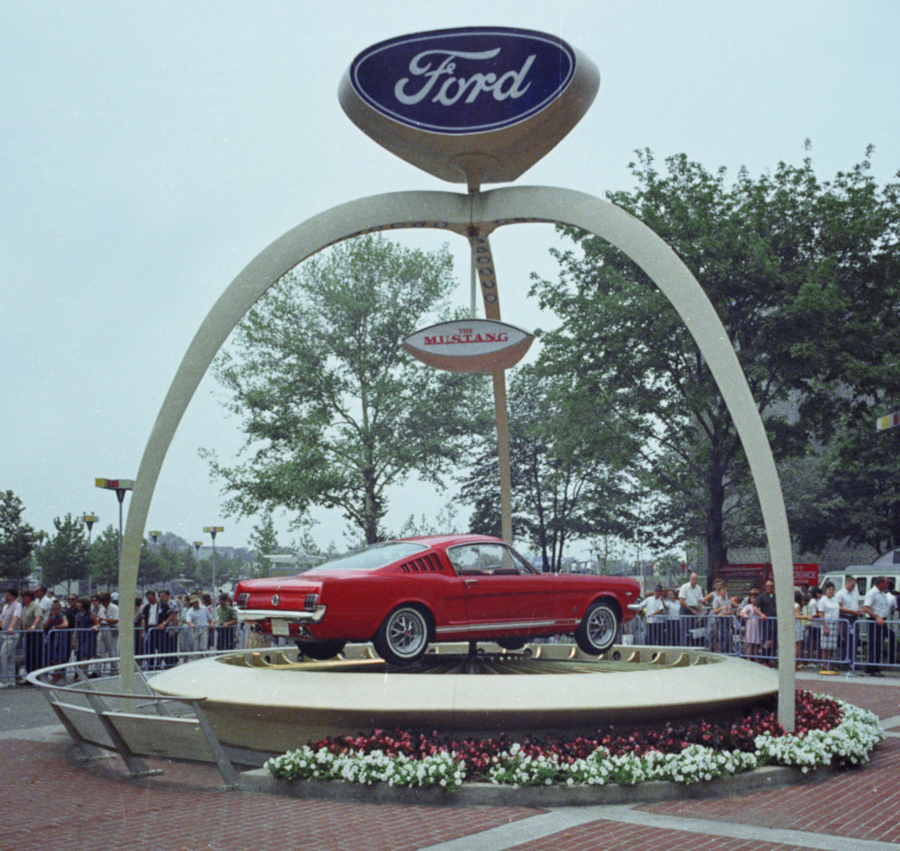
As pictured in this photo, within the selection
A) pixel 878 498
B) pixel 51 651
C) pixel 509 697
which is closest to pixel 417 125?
pixel 509 697

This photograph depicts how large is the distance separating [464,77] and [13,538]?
173 ft

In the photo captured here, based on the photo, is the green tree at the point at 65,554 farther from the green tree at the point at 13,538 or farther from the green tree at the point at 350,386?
the green tree at the point at 350,386

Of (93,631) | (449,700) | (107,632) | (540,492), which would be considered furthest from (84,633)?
(540,492)

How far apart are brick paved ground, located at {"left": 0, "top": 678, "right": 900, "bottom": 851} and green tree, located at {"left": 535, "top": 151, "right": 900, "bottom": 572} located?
20643 millimetres

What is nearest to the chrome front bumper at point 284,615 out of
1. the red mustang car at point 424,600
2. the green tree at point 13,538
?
the red mustang car at point 424,600

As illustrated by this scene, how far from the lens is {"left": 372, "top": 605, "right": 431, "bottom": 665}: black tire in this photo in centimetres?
1063

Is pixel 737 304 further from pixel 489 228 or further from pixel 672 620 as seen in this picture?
pixel 489 228

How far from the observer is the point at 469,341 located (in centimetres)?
1209

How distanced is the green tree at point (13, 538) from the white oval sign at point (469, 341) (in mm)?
50831

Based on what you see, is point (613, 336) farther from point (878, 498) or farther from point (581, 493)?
point (878, 498)

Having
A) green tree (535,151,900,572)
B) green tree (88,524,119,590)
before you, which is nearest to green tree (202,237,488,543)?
green tree (535,151,900,572)

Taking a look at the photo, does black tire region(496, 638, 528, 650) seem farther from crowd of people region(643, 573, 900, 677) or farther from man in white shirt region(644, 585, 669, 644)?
man in white shirt region(644, 585, 669, 644)

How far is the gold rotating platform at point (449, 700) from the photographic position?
385 inches

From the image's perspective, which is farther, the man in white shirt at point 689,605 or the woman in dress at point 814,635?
the man in white shirt at point 689,605
